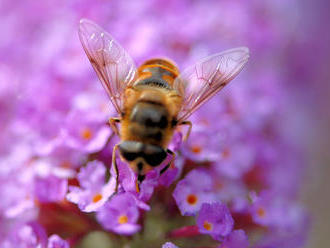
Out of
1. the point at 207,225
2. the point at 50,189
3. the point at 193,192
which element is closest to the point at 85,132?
the point at 50,189

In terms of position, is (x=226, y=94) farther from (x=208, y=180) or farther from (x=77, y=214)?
(x=77, y=214)

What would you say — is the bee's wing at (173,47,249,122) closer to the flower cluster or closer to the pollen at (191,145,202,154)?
the flower cluster

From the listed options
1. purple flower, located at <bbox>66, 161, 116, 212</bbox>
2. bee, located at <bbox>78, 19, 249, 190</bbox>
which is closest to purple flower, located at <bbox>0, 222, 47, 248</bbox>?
purple flower, located at <bbox>66, 161, 116, 212</bbox>

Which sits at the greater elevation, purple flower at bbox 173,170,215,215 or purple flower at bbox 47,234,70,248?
purple flower at bbox 173,170,215,215

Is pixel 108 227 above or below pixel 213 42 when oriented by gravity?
below

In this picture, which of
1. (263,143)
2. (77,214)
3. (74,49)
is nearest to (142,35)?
(74,49)

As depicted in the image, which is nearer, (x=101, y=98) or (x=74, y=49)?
(x=101, y=98)
